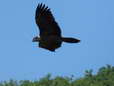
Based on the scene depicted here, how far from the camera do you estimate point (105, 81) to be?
48469 mm

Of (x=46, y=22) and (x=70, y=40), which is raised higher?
(x=46, y=22)

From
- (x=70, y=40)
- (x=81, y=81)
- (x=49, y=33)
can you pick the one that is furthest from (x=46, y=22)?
(x=81, y=81)

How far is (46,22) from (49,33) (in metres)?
0.25

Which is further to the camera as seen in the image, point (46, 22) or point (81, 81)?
point (81, 81)

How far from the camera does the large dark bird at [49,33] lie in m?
13.5

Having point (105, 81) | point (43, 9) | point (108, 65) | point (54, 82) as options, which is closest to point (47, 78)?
point (54, 82)

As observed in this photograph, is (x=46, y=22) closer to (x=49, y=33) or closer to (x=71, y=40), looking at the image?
(x=49, y=33)

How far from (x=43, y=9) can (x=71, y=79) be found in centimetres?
3166

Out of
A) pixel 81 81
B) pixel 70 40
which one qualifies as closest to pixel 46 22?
pixel 70 40

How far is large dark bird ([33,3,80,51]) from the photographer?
13.5 meters

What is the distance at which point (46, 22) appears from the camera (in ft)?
45.4

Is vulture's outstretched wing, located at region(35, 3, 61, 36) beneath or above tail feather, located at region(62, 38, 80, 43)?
above

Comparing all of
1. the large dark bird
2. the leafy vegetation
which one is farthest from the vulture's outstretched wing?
the leafy vegetation

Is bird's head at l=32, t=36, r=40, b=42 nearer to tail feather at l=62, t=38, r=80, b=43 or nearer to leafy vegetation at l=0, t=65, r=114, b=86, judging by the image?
tail feather at l=62, t=38, r=80, b=43
